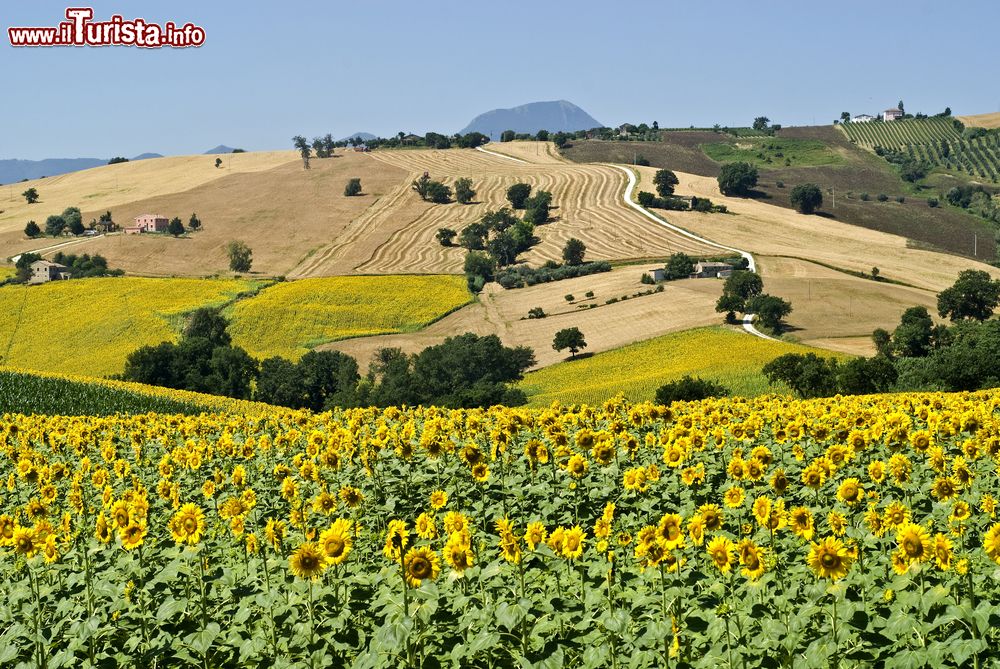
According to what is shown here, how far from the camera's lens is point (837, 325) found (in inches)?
4065

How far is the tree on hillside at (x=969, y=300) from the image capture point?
107m

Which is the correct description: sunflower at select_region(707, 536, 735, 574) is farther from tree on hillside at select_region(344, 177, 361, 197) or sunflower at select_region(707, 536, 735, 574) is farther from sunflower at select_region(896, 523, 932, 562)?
tree on hillside at select_region(344, 177, 361, 197)

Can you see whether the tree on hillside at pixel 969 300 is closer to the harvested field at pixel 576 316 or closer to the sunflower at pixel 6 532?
the harvested field at pixel 576 316

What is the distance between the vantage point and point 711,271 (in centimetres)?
13012

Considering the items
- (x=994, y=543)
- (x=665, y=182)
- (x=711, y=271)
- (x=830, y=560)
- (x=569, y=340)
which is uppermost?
(x=665, y=182)

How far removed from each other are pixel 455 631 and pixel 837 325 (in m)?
101

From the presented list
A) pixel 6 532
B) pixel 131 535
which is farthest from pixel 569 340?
pixel 6 532

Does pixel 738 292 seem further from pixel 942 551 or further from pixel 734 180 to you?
pixel 942 551

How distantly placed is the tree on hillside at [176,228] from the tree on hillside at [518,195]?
5800 centimetres

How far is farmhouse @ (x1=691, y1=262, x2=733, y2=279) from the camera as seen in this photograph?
129 meters

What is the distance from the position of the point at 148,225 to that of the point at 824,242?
374ft

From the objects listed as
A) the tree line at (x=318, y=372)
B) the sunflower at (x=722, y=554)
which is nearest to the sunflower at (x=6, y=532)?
the sunflower at (x=722, y=554)

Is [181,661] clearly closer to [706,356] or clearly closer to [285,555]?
[285,555]

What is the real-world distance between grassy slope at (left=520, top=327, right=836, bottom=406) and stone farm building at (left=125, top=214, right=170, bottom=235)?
106397 mm
